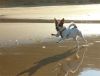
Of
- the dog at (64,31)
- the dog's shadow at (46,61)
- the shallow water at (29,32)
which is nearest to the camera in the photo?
the dog's shadow at (46,61)

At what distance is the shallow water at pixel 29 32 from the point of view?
37.2 feet

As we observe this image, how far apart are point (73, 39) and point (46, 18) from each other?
13.3 ft

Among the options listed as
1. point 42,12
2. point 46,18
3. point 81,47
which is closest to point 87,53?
point 81,47

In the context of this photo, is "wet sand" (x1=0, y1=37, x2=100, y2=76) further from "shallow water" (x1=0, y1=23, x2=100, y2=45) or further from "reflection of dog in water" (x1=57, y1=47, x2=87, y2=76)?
"shallow water" (x1=0, y1=23, x2=100, y2=45)

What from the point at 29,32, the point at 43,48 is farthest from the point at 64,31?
the point at 29,32

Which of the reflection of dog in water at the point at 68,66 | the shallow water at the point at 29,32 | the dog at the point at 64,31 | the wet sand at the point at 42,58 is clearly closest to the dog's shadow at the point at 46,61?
the wet sand at the point at 42,58

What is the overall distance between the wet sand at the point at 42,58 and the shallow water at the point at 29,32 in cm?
68

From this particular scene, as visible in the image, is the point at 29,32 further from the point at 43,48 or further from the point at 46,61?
the point at 46,61

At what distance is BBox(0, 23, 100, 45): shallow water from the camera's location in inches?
447

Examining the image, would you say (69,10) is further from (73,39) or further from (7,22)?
(73,39)

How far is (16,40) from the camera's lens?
37.4 feet

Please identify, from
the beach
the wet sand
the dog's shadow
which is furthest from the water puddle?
the dog's shadow

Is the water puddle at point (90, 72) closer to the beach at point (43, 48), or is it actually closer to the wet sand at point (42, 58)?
the beach at point (43, 48)

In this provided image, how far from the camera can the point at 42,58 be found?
926cm
